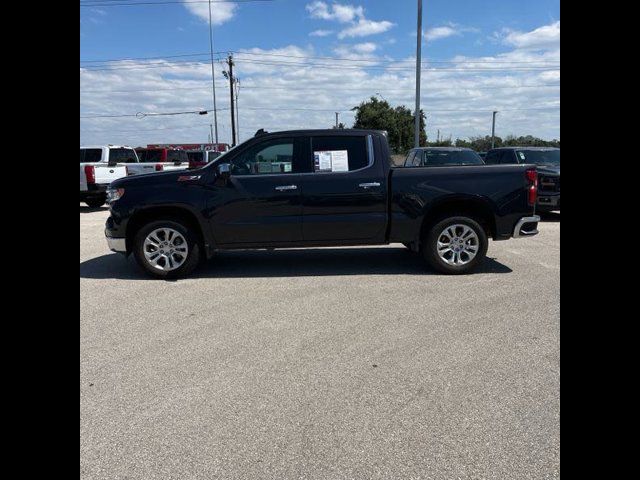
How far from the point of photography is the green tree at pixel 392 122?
168ft

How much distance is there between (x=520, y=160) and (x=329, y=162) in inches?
368

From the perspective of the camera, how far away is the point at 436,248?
667cm

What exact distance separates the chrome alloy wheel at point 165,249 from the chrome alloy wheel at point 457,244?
3.47 meters

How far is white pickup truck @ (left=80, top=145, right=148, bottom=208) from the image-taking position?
49.9 ft

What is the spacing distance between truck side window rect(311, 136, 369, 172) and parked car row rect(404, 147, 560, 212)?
4274mm

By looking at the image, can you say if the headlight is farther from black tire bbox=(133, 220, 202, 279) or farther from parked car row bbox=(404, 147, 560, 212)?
parked car row bbox=(404, 147, 560, 212)

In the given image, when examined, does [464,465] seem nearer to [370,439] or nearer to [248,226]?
[370,439]

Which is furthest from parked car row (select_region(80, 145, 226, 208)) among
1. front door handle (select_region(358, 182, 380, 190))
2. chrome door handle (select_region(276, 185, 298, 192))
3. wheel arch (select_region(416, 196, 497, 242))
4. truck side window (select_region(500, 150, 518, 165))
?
truck side window (select_region(500, 150, 518, 165))

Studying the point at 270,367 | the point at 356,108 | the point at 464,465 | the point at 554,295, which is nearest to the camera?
the point at 464,465

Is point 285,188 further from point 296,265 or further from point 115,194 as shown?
point 115,194

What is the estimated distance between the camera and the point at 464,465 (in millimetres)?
2543
